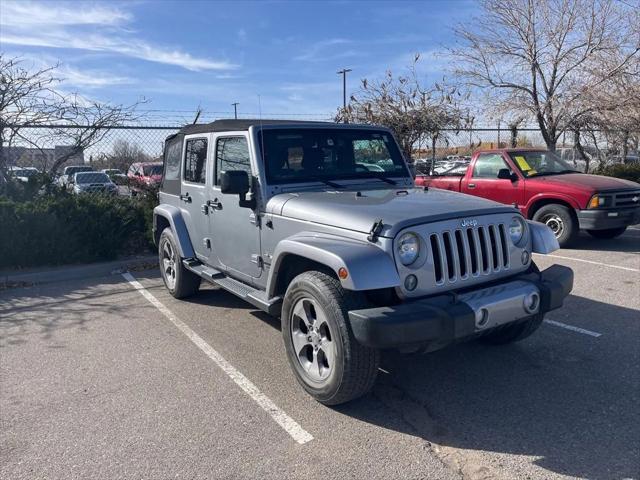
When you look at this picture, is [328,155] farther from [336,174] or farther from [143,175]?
[143,175]

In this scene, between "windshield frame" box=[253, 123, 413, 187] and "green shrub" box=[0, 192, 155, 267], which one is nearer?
"windshield frame" box=[253, 123, 413, 187]

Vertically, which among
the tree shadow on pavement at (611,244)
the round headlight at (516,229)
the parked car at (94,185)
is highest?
the parked car at (94,185)

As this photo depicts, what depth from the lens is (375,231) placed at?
3.42 metres

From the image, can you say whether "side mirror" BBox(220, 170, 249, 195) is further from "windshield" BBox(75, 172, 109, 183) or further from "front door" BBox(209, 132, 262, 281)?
"windshield" BBox(75, 172, 109, 183)

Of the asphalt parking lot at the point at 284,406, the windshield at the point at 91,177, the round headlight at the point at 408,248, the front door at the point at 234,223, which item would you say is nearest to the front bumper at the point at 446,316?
the round headlight at the point at 408,248

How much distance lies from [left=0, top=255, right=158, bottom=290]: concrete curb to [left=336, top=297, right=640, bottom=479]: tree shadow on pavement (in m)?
5.14

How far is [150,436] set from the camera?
338 centimetres

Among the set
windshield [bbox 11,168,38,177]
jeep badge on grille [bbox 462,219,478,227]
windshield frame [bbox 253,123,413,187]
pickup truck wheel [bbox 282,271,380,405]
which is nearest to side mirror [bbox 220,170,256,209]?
windshield frame [bbox 253,123,413,187]

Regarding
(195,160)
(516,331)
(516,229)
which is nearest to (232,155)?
(195,160)

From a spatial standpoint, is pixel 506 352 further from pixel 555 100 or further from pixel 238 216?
pixel 555 100

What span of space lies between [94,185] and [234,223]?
19.5 feet

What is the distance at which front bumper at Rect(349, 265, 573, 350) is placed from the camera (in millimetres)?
3111

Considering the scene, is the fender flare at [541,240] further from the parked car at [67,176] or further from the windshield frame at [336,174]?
the parked car at [67,176]

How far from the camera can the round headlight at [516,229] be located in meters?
3.99
